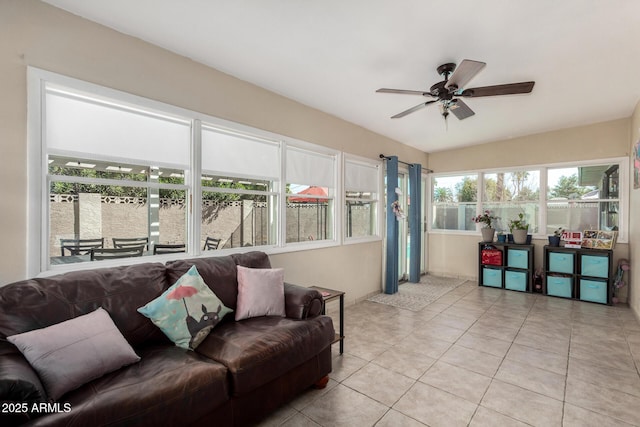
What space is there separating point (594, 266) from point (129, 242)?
18.7 ft

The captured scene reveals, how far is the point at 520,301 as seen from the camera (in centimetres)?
434

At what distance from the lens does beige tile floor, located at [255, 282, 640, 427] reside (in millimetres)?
1910

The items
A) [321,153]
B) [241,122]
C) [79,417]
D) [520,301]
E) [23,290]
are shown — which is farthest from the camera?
[520,301]

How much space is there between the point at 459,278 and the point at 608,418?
3.99 metres

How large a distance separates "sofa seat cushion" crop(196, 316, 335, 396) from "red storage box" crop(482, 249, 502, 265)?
3.95m

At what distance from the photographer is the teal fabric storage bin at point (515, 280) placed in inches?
190

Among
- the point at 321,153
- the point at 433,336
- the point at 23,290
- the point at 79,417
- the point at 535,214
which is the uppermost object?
the point at 321,153

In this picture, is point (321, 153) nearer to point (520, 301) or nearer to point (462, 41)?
point (462, 41)

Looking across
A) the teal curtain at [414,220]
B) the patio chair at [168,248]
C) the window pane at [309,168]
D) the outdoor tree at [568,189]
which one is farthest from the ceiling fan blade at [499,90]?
the outdoor tree at [568,189]

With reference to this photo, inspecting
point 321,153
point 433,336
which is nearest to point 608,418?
point 433,336

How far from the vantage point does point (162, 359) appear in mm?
1661

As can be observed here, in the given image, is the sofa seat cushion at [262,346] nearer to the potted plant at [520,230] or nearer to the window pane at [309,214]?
the window pane at [309,214]

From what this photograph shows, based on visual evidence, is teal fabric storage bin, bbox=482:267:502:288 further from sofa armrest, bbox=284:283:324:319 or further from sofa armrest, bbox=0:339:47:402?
sofa armrest, bbox=0:339:47:402

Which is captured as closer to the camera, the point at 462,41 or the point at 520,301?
the point at 462,41
